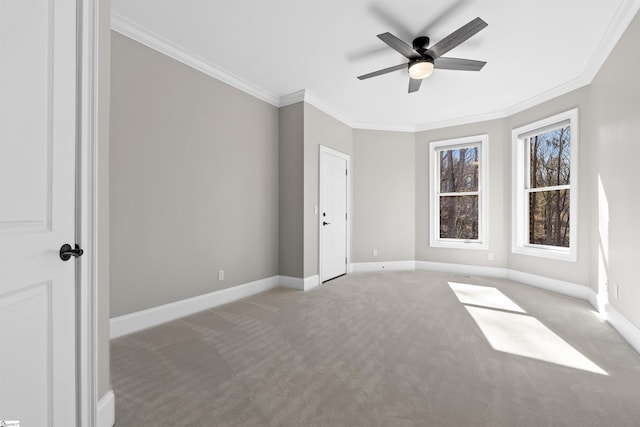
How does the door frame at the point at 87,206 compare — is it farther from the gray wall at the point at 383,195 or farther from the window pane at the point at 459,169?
the window pane at the point at 459,169

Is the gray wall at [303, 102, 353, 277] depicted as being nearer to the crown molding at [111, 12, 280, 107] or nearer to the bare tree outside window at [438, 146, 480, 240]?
the crown molding at [111, 12, 280, 107]

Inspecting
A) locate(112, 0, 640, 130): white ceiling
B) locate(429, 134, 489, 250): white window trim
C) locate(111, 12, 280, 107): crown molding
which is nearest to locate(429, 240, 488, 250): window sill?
locate(429, 134, 489, 250): white window trim

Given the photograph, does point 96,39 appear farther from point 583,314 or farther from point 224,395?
point 583,314

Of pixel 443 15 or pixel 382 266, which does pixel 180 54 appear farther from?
pixel 382 266

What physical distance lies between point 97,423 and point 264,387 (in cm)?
82

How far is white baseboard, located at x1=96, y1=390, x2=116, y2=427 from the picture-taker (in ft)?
4.43

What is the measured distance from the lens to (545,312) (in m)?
3.14

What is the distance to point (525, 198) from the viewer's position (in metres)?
4.53

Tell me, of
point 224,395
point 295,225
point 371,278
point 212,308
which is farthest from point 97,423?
point 371,278

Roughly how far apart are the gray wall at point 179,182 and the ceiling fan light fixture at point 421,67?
80.4 inches

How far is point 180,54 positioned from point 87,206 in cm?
238

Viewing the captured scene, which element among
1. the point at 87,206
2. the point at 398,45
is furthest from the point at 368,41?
the point at 87,206

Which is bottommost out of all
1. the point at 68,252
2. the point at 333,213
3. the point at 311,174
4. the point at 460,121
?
the point at 68,252

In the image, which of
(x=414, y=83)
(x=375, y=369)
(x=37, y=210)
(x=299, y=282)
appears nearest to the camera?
(x=37, y=210)
